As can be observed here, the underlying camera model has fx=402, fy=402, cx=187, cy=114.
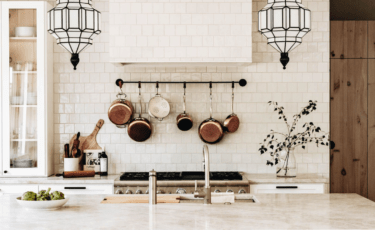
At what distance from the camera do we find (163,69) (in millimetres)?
4574

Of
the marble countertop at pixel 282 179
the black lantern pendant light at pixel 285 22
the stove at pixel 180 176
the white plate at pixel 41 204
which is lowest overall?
the marble countertop at pixel 282 179

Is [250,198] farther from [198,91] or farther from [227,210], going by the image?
[198,91]

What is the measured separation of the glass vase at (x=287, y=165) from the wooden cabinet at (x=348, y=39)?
1315mm

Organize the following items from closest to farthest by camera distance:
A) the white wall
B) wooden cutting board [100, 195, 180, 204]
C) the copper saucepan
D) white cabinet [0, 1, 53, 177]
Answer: wooden cutting board [100, 195, 180, 204], white cabinet [0, 1, 53, 177], the copper saucepan, the white wall

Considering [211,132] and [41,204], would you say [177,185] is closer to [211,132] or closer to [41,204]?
[211,132]

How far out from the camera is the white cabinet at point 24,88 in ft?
13.8

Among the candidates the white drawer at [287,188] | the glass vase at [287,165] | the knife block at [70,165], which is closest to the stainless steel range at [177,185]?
the white drawer at [287,188]

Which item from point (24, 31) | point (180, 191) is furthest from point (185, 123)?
point (24, 31)

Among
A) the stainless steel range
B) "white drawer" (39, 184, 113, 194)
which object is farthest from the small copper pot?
"white drawer" (39, 184, 113, 194)

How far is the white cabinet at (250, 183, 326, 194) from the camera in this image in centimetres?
407

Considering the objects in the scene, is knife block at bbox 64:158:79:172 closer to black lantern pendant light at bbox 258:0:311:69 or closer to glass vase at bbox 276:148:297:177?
glass vase at bbox 276:148:297:177

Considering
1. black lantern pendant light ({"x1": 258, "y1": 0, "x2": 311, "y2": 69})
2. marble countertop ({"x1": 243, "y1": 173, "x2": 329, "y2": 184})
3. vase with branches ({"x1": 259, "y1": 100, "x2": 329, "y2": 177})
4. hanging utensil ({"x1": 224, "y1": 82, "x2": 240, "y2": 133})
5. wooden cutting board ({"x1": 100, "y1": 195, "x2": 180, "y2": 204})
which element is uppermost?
black lantern pendant light ({"x1": 258, "y1": 0, "x2": 311, "y2": 69})

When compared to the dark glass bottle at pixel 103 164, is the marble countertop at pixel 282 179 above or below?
below

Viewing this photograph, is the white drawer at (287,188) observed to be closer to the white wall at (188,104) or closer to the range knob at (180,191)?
the white wall at (188,104)
